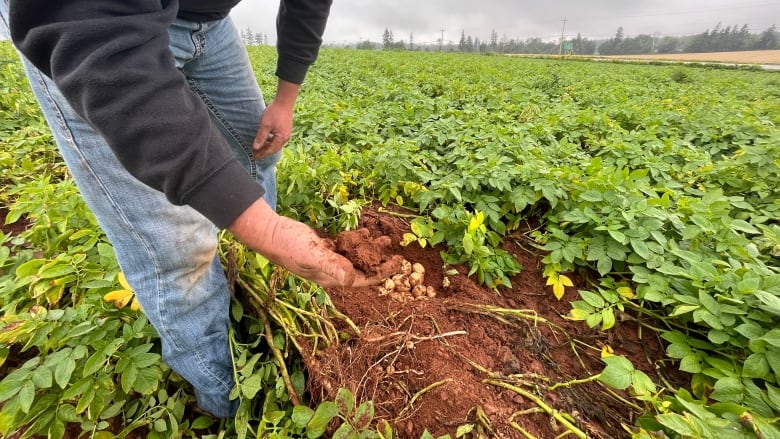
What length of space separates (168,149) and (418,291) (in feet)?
4.03

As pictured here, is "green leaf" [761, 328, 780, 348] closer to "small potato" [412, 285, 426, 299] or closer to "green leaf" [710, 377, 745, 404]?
"green leaf" [710, 377, 745, 404]

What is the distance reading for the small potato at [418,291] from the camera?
1654mm

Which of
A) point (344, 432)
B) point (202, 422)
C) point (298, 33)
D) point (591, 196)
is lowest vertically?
point (202, 422)

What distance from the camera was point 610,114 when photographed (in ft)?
15.1

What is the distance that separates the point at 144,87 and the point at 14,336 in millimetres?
1156

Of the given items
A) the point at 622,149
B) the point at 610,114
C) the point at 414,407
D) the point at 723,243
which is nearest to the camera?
the point at 414,407

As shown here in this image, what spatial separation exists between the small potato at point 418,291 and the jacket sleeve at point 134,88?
1074 millimetres

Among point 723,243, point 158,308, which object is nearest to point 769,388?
point 723,243

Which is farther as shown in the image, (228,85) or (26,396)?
(228,85)

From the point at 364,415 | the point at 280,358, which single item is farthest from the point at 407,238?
the point at 364,415

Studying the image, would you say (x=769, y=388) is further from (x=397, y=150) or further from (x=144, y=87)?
(x=397, y=150)

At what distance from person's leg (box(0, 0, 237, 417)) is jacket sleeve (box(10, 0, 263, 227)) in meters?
0.27

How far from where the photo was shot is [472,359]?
52.4 inches

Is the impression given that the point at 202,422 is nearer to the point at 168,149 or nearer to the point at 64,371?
the point at 64,371
